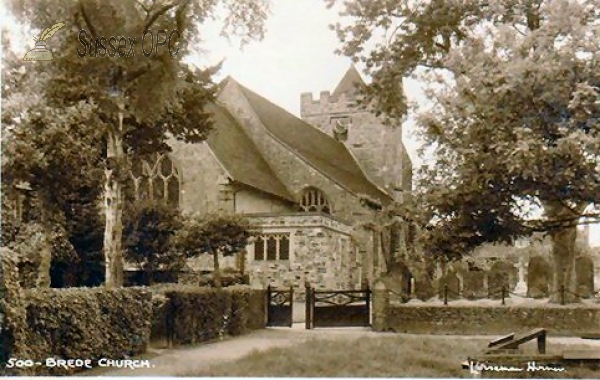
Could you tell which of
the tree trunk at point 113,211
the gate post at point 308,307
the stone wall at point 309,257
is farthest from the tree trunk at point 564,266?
the tree trunk at point 113,211

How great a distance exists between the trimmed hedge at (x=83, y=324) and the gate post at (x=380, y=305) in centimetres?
297

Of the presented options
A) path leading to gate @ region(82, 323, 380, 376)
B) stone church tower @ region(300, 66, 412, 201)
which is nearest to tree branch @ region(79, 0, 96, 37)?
stone church tower @ region(300, 66, 412, 201)

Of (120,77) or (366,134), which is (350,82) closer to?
(120,77)

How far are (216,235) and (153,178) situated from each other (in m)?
0.84

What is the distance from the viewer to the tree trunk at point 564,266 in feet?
23.0

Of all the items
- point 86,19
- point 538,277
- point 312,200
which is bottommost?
point 538,277

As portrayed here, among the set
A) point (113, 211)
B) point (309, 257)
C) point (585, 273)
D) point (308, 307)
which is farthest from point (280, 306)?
point (585, 273)

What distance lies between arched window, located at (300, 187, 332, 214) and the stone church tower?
0.83 meters

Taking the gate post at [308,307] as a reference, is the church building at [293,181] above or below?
above

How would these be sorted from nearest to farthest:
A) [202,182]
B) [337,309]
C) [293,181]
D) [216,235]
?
1. [216,235]
2. [202,182]
3. [337,309]
4. [293,181]

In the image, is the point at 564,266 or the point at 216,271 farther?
the point at 216,271

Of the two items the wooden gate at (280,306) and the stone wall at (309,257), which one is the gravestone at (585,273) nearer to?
the stone wall at (309,257)

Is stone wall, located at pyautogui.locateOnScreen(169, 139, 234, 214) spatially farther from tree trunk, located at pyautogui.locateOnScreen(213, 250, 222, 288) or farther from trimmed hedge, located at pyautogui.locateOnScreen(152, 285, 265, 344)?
trimmed hedge, located at pyautogui.locateOnScreen(152, 285, 265, 344)

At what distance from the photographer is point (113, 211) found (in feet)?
23.2
